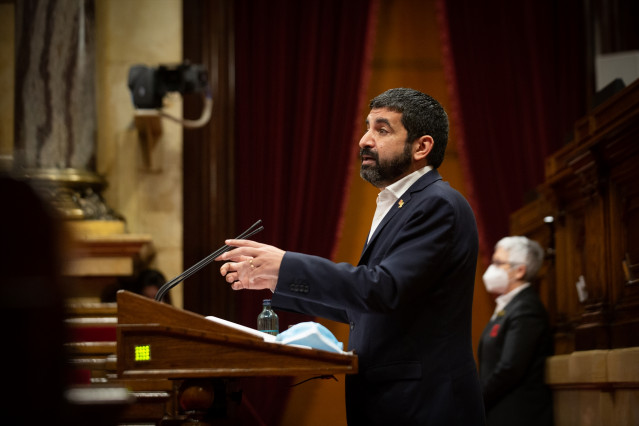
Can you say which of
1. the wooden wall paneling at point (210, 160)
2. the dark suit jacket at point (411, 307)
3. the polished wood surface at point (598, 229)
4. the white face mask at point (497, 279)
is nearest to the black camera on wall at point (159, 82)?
the wooden wall paneling at point (210, 160)

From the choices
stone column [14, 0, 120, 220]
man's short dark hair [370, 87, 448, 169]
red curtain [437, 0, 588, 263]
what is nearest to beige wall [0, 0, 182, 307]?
stone column [14, 0, 120, 220]

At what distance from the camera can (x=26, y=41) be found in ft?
18.8

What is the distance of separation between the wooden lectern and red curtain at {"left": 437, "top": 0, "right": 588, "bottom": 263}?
4.65 m

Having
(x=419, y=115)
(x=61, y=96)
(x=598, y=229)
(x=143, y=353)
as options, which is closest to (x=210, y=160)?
(x=61, y=96)

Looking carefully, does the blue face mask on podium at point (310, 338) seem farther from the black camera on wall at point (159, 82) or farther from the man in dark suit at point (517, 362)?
the black camera on wall at point (159, 82)

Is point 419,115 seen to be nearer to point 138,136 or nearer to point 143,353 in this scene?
point 143,353

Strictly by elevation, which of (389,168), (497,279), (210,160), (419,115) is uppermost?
(210,160)

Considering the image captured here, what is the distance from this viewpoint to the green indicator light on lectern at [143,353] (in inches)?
78.0

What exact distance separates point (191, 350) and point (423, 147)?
0.93 metres

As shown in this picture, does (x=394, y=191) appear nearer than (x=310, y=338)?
No

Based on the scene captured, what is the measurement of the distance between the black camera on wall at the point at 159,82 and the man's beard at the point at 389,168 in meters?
3.44

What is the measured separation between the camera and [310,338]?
2.13 m

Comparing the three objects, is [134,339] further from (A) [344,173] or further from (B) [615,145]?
(A) [344,173]

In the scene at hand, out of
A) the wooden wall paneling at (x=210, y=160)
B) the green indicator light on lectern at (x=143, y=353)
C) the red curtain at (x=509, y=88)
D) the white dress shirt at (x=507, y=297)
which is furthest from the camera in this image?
the red curtain at (x=509, y=88)
